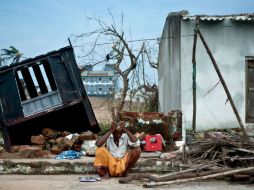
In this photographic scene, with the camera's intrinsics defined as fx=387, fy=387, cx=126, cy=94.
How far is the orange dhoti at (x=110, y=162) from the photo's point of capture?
6637mm

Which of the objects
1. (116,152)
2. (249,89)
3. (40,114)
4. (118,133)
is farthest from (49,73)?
(249,89)

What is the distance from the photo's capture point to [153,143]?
26.9ft

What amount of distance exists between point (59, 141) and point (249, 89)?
522 cm

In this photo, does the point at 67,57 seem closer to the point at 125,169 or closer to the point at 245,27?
the point at 125,169

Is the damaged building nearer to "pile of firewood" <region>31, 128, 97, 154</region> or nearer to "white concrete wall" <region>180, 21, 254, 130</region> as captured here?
"white concrete wall" <region>180, 21, 254, 130</region>

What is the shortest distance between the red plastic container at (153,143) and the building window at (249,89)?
3391mm

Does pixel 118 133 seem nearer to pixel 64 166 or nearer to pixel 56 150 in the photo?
pixel 64 166

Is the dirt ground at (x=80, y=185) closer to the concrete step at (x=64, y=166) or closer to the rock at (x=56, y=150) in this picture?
the concrete step at (x=64, y=166)

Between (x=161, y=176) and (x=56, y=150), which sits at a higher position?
(x=161, y=176)

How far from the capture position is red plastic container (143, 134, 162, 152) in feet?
26.8

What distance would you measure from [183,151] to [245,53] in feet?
14.1

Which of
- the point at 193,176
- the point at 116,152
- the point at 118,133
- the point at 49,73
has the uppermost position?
the point at 49,73

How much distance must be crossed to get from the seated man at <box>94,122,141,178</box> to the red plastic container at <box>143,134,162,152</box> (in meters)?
1.32

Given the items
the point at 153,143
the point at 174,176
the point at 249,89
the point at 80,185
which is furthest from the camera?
the point at 249,89
